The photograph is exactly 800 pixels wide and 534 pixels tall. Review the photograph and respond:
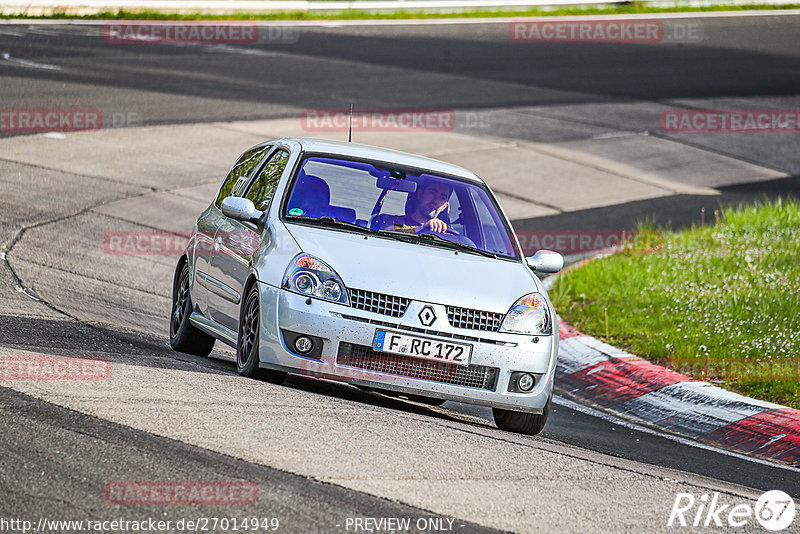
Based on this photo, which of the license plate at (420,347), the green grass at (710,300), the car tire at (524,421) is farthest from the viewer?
the green grass at (710,300)

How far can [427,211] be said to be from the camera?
27.1 feet

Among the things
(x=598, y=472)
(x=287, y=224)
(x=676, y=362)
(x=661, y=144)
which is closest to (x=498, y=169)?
(x=661, y=144)

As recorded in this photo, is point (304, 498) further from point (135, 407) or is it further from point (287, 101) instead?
point (287, 101)

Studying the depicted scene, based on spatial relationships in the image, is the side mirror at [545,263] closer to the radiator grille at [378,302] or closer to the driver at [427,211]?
the driver at [427,211]

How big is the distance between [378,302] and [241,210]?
1.35m

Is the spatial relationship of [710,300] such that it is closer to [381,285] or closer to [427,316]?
[427,316]

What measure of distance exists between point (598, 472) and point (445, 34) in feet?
87.2

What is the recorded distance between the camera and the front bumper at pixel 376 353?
709cm

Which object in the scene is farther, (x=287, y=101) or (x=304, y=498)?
(x=287, y=101)

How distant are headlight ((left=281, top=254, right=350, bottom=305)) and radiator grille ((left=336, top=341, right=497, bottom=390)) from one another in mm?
295

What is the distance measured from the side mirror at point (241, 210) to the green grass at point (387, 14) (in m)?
22.4

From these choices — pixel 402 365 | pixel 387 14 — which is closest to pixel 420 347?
pixel 402 365

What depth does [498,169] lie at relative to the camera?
1839 centimetres

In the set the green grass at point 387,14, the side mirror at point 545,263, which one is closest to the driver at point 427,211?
the side mirror at point 545,263
